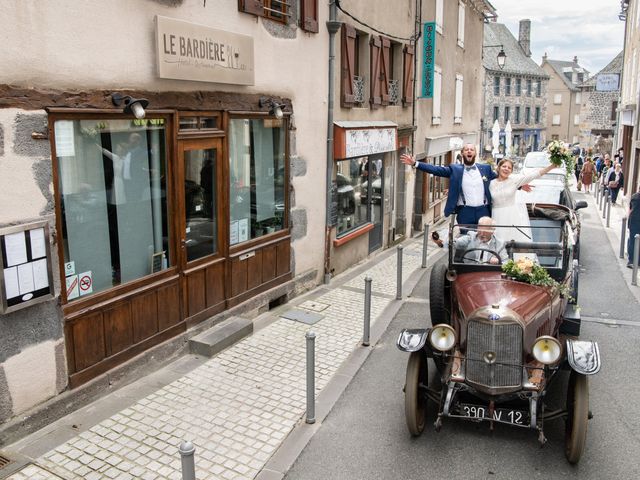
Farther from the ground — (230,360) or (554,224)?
(554,224)

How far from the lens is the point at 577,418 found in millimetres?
4828

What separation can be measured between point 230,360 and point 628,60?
2748cm

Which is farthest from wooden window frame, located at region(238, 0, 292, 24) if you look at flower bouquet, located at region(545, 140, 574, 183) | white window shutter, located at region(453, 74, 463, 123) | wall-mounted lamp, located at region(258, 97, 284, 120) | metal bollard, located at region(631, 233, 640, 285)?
white window shutter, located at region(453, 74, 463, 123)

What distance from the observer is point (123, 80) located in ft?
19.6

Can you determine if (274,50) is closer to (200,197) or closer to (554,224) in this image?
(200,197)

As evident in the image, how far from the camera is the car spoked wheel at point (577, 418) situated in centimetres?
482

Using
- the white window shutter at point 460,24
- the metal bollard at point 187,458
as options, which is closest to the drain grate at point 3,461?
the metal bollard at point 187,458

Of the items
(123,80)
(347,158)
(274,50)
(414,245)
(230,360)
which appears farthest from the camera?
(414,245)

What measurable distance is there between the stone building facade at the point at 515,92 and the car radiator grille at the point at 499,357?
163 ft

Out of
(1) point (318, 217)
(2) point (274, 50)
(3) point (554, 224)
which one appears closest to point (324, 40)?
(2) point (274, 50)

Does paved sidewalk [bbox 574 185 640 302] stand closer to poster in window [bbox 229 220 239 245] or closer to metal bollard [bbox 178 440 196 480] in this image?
poster in window [bbox 229 220 239 245]

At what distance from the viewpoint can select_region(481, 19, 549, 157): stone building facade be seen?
54.3m

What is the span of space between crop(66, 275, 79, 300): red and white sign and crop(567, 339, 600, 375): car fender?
4588 mm

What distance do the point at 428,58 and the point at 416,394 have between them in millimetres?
12227
